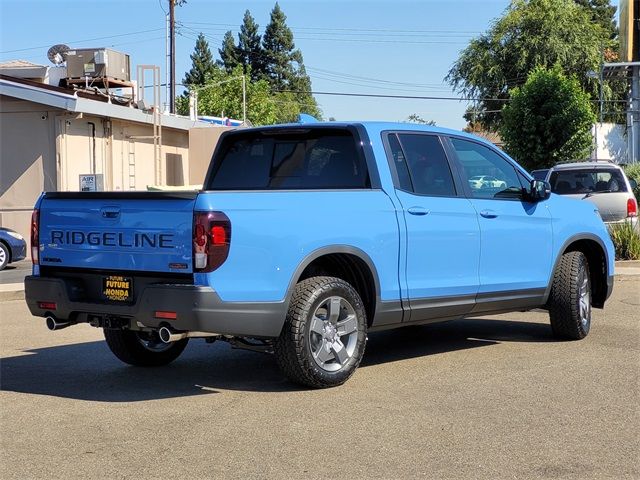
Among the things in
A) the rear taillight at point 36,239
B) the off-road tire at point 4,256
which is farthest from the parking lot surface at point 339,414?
the off-road tire at point 4,256

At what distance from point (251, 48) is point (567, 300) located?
9228 centimetres

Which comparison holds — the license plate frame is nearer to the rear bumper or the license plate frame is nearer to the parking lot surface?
the rear bumper

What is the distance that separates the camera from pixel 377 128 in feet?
23.8

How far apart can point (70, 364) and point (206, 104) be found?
196 feet

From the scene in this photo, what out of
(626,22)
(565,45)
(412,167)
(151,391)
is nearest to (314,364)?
(151,391)

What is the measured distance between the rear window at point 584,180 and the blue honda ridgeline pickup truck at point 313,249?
7.11 meters

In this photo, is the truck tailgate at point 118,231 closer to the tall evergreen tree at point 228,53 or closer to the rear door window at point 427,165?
the rear door window at point 427,165

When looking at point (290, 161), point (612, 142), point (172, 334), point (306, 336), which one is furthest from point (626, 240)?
point (612, 142)

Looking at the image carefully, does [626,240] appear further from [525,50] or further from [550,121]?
[525,50]

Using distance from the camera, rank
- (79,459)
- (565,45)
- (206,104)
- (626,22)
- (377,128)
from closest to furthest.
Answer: (79,459)
(377,128)
(626,22)
(565,45)
(206,104)

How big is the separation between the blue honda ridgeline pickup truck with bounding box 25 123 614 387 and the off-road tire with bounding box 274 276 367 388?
0.04 ft

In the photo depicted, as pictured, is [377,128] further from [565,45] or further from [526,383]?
[565,45]

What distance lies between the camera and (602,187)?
15.4 meters

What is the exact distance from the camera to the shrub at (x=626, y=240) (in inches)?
612
